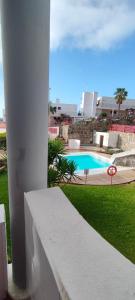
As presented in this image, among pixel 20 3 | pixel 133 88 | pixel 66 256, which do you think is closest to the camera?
pixel 66 256

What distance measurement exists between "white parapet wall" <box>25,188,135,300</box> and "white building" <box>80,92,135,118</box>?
133 feet

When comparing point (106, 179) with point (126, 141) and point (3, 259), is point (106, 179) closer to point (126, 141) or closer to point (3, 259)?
point (3, 259)

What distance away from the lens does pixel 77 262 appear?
3.66 feet

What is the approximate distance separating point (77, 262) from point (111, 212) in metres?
5.17

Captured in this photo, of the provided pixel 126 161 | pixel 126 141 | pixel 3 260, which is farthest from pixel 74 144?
pixel 3 260

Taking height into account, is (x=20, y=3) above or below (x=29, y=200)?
above

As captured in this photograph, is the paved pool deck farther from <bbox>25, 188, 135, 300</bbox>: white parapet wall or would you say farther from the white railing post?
<bbox>25, 188, 135, 300</bbox>: white parapet wall

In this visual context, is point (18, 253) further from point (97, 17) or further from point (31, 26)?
point (97, 17)

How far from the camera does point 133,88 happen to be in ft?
117

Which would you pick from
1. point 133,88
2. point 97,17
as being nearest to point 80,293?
point 97,17

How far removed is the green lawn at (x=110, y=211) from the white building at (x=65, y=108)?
36.0 m

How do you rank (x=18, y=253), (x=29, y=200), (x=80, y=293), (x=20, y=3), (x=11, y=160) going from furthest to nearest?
1. (x=18, y=253)
2. (x=11, y=160)
3. (x=29, y=200)
4. (x=20, y=3)
5. (x=80, y=293)

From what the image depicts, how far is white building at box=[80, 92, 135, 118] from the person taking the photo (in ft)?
136

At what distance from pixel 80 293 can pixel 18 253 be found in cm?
189
